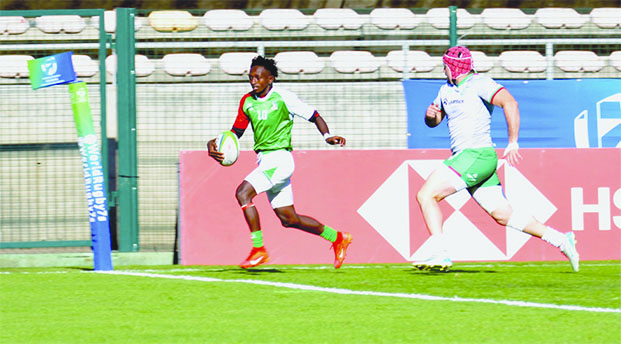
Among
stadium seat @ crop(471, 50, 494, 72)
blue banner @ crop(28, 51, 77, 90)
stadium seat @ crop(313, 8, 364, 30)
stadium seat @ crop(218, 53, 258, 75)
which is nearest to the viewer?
blue banner @ crop(28, 51, 77, 90)

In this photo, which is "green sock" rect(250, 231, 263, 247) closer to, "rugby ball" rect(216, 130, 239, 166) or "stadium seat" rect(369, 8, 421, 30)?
"rugby ball" rect(216, 130, 239, 166)

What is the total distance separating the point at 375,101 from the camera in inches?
444

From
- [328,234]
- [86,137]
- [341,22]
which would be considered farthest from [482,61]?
[86,137]

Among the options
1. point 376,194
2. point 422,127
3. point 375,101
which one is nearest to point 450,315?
point 376,194

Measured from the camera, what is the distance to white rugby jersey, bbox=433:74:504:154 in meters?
8.17

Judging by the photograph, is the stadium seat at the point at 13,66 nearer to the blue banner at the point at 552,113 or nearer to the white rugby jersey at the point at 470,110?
the blue banner at the point at 552,113

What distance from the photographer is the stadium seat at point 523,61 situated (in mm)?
12172

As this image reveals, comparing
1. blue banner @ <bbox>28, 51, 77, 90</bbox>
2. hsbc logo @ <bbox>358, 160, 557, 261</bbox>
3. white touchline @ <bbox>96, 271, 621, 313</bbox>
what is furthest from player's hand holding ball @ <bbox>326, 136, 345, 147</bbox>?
blue banner @ <bbox>28, 51, 77, 90</bbox>

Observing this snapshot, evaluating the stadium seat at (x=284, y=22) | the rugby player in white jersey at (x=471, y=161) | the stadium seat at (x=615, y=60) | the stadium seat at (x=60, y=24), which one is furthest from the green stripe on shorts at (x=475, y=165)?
the stadium seat at (x=60, y=24)

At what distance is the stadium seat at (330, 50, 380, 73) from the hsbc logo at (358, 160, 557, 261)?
2.39m

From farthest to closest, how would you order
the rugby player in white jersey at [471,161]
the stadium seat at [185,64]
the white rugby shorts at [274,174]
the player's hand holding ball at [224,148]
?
1. the stadium seat at [185,64]
2. the player's hand holding ball at [224,148]
3. the white rugby shorts at [274,174]
4. the rugby player in white jersey at [471,161]

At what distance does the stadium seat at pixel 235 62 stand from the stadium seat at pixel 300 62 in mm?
412

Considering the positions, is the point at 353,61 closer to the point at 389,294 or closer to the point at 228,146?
the point at 228,146

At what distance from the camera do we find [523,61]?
40.6 feet
